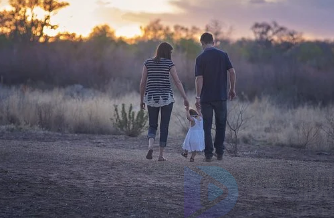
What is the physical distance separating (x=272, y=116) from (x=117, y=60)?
14040 millimetres

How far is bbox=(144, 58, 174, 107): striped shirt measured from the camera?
31.9 feet

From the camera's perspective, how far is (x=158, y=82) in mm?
9750

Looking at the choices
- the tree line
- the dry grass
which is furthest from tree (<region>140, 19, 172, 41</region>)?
the dry grass

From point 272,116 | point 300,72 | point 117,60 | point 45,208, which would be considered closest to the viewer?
point 45,208

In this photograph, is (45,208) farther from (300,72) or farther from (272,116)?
(300,72)

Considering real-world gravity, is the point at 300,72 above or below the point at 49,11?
below

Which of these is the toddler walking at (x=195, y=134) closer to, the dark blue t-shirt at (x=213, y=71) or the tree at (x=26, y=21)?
the dark blue t-shirt at (x=213, y=71)

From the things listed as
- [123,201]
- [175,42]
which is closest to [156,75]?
[123,201]

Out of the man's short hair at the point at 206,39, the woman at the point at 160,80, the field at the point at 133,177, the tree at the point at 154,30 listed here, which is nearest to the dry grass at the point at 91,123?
the field at the point at 133,177

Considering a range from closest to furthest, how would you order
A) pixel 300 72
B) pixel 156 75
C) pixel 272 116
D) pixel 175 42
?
pixel 156 75 < pixel 272 116 < pixel 300 72 < pixel 175 42

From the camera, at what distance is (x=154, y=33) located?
5875 centimetres

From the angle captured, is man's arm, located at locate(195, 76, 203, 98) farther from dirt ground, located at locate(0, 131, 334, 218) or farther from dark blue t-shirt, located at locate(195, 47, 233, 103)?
dirt ground, located at locate(0, 131, 334, 218)

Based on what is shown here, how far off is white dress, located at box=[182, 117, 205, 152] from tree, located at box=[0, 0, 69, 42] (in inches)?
931

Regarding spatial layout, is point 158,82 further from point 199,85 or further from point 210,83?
point 210,83
